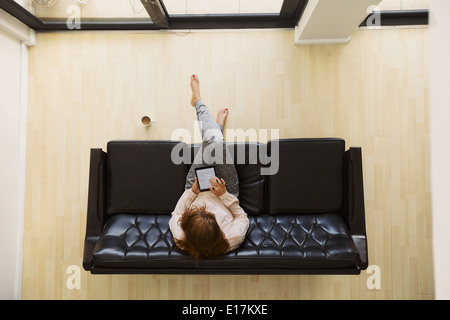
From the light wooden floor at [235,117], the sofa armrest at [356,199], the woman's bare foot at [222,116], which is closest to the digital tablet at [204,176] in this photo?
the woman's bare foot at [222,116]

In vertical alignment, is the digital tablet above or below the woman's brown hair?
above

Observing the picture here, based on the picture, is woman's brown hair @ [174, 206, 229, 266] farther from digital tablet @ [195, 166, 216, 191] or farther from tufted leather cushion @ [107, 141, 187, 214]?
tufted leather cushion @ [107, 141, 187, 214]

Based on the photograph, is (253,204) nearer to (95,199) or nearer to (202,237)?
(202,237)

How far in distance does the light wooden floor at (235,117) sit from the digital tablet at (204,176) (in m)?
0.68

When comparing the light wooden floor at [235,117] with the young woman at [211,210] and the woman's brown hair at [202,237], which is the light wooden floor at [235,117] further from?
the woman's brown hair at [202,237]

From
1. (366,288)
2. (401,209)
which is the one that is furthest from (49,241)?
(401,209)

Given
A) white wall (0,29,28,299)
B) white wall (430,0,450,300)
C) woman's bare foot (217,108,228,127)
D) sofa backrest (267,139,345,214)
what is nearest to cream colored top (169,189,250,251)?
sofa backrest (267,139,345,214)

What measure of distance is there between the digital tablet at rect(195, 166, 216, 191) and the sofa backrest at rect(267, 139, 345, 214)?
47 cm

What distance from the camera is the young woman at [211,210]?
1760mm

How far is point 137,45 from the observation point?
252cm

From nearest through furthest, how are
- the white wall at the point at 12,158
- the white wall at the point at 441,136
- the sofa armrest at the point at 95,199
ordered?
1. the white wall at the point at 441,136
2. the sofa armrest at the point at 95,199
3. the white wall at the point at 12,158

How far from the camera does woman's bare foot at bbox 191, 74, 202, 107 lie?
2387 mm

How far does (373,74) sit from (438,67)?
182cm

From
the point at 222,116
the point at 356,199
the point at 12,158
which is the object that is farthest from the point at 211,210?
the point at 12,158
